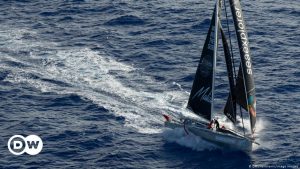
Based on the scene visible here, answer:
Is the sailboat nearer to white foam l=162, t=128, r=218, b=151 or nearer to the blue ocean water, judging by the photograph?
white foam l=162, t=128, r=218, b=151

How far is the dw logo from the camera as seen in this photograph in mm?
83188

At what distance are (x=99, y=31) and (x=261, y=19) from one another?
100.0 ft

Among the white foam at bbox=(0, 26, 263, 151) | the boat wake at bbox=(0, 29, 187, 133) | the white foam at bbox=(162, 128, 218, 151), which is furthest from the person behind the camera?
the boat wake at bbox=(0, 29, 187, 133)

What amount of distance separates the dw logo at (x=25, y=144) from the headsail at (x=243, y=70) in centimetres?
2605

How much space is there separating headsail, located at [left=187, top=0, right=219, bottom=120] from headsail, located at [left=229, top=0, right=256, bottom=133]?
357cm

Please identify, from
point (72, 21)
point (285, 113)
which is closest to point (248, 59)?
point (285, 113)

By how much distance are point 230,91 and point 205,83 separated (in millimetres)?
3313

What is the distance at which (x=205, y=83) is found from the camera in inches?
3314

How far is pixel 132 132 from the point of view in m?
88.1

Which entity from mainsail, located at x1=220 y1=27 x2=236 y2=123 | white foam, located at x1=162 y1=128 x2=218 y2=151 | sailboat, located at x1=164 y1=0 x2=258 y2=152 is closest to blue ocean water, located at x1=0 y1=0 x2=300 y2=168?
white foam, located at x1=162 y1=128 x2=218 y2=151

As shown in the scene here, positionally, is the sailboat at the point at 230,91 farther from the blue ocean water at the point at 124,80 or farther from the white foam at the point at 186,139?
the blue ocean water at the point at 124,80

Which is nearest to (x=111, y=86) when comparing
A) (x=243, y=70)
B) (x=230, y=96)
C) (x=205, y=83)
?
(x=205, y=83)

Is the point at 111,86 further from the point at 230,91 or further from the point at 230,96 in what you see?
the point at 230,91

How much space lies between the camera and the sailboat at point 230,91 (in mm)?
78938
